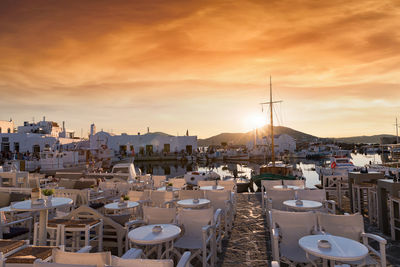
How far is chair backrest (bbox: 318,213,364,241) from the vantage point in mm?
3623

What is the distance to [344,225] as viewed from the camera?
3.67m

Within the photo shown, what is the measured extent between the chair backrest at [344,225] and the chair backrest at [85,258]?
9.76ft

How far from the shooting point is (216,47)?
985 cm

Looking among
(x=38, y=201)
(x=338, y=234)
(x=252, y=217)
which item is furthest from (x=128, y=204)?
(x=338, y=234)

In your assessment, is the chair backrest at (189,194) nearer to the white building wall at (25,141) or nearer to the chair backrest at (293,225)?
the chair backrest at (293,225)

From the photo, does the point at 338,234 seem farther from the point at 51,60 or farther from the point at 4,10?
the point at 51,60

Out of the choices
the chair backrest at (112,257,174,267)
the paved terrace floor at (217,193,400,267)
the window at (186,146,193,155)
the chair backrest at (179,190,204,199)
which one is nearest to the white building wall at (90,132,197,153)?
the window at (186,146,193,155)

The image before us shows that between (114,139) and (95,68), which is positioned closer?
(95,68)

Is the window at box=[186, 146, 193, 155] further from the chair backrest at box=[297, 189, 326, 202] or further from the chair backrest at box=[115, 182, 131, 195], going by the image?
the chair backrest at box=[297, 189, 326, 202]

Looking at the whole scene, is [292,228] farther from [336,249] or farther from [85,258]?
[85,258]

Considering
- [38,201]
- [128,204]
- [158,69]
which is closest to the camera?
[38,201]

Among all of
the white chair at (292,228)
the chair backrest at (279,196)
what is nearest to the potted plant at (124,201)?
the chair backrest at (279,196)

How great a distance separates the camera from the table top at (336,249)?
2840 millimetres

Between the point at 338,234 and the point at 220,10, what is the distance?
262 inches
